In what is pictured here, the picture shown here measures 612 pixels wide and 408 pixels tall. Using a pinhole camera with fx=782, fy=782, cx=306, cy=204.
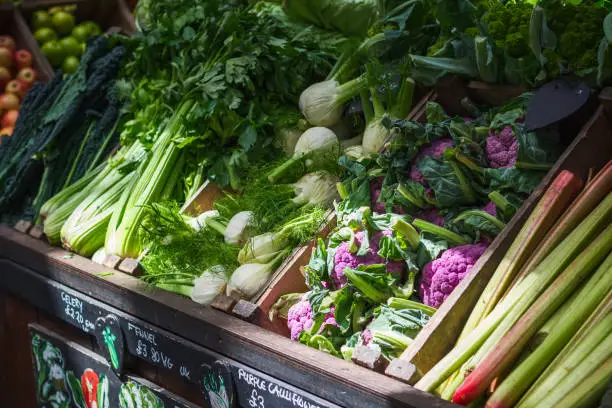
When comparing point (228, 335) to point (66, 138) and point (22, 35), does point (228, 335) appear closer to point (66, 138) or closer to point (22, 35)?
point (66, 138)

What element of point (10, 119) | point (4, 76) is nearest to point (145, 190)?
point (10, 119)

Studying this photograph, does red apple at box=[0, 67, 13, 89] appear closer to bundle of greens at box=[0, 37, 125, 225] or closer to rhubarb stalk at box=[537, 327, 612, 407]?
bundle of greens at box=[0, 37, 125, 225]

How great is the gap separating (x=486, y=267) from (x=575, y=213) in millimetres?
263

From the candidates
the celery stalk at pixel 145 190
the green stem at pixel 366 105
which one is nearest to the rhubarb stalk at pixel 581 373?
the green stem at pixel 366 105

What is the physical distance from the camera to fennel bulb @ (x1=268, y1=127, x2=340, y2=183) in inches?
112

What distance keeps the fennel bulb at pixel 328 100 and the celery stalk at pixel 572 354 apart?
1.47m

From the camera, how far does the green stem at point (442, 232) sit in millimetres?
2164

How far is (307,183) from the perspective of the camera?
2762 millimetres

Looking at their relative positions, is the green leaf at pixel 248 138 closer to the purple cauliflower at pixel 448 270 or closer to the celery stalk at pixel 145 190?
the celery stalk at pixel 145 190

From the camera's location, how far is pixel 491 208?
7.12ft

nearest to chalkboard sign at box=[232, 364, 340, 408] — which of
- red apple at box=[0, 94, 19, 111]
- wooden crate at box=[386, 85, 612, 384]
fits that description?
wooden crate at box=[386, 85, 612, 384]

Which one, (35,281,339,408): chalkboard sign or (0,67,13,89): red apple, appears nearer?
(35,281,339,408): chalkboard sign

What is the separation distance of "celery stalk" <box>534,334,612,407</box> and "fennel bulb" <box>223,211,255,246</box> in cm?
134

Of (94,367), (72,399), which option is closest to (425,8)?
(94,367)
